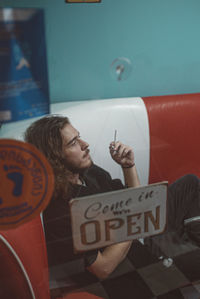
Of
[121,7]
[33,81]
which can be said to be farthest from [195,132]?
[33,81]

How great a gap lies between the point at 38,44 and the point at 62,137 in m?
0.19

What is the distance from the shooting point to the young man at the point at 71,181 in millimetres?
584

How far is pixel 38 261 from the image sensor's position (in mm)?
674

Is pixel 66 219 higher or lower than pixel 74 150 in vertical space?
lower

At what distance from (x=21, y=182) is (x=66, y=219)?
0.15m

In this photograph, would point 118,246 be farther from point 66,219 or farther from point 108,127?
point 108,127

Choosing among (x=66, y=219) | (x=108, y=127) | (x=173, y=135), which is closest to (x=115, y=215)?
(x=66, y=219)

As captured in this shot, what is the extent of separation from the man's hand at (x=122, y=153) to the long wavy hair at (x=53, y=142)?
12 centimetres

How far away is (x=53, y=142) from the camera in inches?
23.0

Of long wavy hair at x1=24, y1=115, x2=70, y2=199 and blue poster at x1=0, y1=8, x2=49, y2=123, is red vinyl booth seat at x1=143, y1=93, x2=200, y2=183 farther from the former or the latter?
blue poster at x1=0, y1=8, x2=49, y2=123

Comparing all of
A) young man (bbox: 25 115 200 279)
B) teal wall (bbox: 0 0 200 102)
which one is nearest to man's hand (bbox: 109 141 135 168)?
young man (bbox: 25 115 200 279)

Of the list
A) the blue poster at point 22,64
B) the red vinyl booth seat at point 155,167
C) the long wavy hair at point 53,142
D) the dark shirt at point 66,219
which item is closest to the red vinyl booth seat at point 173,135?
the red vinyl booth seat at point 155,167

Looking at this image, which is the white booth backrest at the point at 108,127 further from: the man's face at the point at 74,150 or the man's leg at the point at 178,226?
the man's leg at the point at 178,226

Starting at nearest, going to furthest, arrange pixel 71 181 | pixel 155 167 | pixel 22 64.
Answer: pixel 22 64 → pixel 71 181 → pixel 155 167
